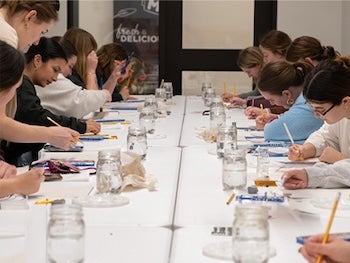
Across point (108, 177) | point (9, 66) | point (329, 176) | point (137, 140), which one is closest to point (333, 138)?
point (329, 176)

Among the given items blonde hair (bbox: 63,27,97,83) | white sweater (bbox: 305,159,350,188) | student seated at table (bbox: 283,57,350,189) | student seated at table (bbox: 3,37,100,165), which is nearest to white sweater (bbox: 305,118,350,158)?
student seated at table (bbox: 283,57,350,189)

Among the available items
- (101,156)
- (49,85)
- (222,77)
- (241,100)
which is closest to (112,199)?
(101,156)

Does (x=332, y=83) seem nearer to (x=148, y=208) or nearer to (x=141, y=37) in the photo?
(x=148, y=208)

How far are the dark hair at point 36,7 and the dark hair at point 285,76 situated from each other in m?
1.23

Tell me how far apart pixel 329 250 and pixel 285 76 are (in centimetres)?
247

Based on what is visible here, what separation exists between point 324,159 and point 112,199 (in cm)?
107

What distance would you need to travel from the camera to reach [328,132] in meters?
3.28

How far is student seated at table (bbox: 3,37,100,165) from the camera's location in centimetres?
375

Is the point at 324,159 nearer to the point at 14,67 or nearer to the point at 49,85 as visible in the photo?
the point at 14,67

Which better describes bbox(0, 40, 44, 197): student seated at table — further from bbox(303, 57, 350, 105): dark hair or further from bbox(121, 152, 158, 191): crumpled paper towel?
bbox(303, 57, 350, 105): dark hair

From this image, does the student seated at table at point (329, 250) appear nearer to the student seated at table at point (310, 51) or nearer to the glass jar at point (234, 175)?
the glass jar at point (234, 175)

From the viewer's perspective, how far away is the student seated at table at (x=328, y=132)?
2.52 metres

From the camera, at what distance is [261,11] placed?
7.73 meters

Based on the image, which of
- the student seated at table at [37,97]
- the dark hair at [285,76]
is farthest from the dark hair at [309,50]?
the student seated at table at [37,97]
